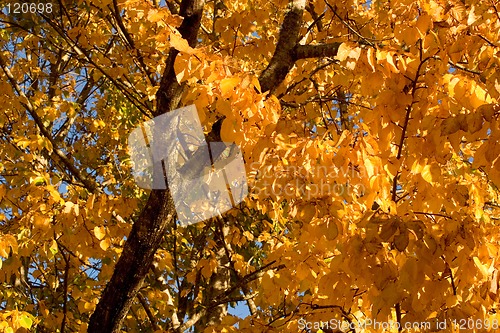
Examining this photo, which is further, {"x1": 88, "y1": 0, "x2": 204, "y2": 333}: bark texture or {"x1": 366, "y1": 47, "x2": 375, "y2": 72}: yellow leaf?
{"x1": 88, "y1": 0, "x2": 204, "y2": 333}: bark texture

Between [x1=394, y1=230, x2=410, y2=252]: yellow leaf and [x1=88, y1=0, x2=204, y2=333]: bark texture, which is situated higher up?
[x1=88, y1=0, x2=204, y2=333]: bark texture

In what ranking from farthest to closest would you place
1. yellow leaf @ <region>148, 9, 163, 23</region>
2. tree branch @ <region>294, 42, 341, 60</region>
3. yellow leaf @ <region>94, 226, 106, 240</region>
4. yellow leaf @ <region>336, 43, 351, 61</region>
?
1. yellow leaf @ <region>94, 226, 106, 240</region>
2. tree branch @ <region>294, 42, 341, 60</region>
3. yellow leaf @ <region>148, 9, 163, 23</region>
4. yellow leaf @ <region>336, 43, 351, 61</region>

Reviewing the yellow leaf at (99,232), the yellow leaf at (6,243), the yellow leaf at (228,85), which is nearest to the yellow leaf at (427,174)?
the yellow leaf at (228,85)

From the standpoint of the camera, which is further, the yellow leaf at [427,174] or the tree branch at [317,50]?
the tree branch at [317,50]

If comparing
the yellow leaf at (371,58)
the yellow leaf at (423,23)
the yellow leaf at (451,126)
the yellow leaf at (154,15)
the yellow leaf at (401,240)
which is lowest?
the yellow leaf at (401,240)

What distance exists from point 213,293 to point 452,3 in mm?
4000

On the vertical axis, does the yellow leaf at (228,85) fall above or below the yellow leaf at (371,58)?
below

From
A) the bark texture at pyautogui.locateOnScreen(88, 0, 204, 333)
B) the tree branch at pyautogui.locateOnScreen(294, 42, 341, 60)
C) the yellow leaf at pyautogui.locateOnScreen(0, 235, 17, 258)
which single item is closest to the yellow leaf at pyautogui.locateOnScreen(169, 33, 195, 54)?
the bark texture at pyautogui.locateOnScreen(88, 0, 204, 333)

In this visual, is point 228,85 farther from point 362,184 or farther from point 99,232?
point 99,232

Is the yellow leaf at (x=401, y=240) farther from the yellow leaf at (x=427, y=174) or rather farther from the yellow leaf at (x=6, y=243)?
the yellow leaf at (x=6, y=243)

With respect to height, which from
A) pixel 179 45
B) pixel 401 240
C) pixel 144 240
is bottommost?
pixel 401 240

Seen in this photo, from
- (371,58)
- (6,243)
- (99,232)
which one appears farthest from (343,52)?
(6,243)

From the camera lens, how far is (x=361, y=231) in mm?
2279

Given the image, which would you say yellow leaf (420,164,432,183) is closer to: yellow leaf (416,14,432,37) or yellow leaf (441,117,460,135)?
yellow leaf (441,117,460,135)
